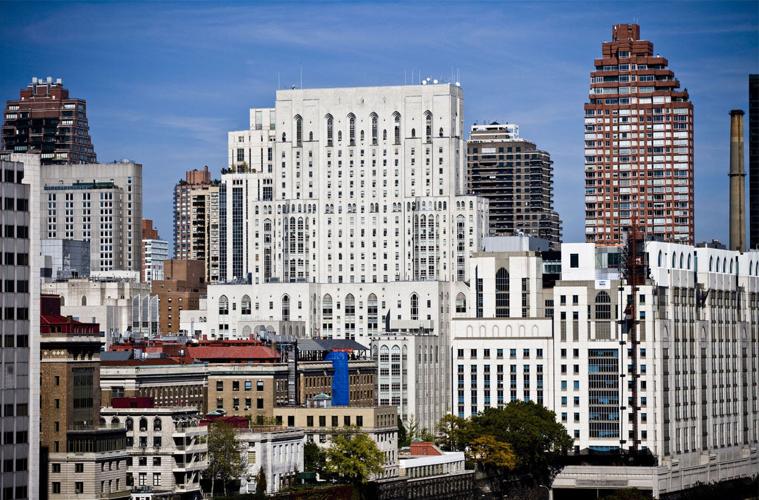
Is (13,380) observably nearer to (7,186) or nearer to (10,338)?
(10,338)

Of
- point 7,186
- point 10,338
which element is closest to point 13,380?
point 10,338

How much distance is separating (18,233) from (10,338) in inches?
365

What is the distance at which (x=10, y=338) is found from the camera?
198 m

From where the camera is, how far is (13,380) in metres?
198

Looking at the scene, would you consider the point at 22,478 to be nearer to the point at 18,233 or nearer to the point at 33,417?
the point at 33,417

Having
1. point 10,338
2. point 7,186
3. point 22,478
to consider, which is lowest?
point 22,478

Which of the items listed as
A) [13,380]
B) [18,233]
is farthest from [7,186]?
[13,380]

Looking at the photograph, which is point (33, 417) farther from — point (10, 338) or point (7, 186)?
point (7, 186)

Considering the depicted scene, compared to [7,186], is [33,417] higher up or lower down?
lower down

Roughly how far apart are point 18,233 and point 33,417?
52.7ft

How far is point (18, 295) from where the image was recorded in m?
199

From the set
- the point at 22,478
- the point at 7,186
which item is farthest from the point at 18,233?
the point at 22,478

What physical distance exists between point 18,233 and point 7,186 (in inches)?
166

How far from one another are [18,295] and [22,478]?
Result: 15847mm
